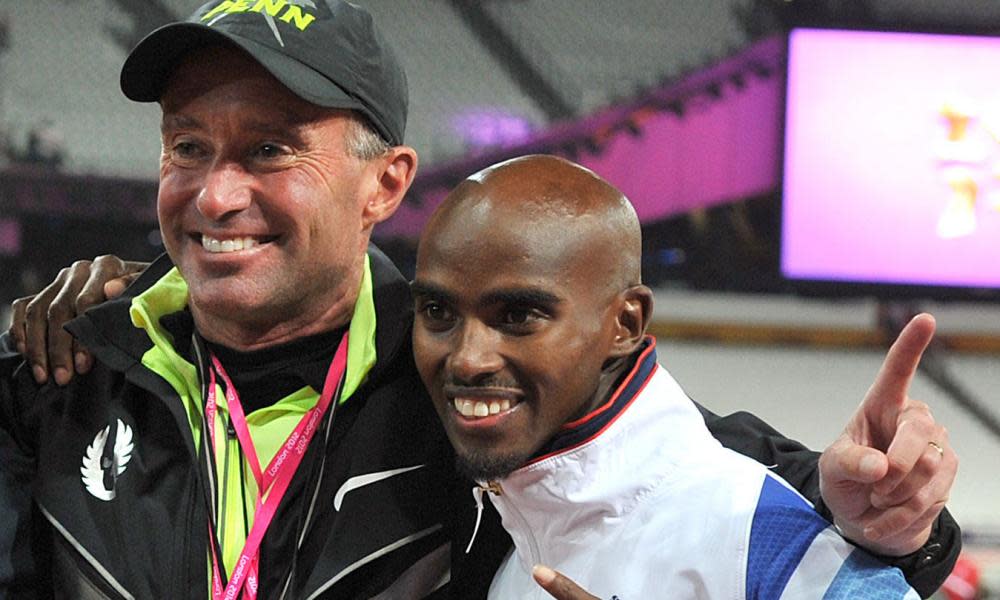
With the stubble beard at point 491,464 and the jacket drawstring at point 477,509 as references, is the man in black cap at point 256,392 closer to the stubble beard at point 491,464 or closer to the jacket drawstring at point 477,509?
the jacket drawstring at point 477,509

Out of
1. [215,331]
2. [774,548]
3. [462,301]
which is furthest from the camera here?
[215,331]

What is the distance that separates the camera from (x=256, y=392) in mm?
1657

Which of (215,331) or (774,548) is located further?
(215,331)

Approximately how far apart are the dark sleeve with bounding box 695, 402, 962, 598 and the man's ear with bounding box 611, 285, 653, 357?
219mm

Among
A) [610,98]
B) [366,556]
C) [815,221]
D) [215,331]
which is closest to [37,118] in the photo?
[610,98]

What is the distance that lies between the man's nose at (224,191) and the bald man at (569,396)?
279 millimetres

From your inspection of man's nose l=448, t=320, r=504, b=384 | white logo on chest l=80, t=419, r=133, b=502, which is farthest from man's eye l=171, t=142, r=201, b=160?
man's nose l=448, t=320, r=504, b=384

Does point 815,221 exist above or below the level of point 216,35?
below

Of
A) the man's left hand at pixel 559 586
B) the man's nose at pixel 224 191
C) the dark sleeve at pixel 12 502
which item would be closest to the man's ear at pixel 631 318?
the man's left hand at pixel 559 586

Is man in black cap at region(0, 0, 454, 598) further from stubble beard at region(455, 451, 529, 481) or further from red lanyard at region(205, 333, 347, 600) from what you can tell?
stubble beard at region(455, 451, 529, 481)

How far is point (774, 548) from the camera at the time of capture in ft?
4.12

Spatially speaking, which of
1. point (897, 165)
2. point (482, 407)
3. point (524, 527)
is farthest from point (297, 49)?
point (897, 165)

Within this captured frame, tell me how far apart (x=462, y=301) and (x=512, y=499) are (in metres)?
0.21

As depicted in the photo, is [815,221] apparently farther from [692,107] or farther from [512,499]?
[512,499]
